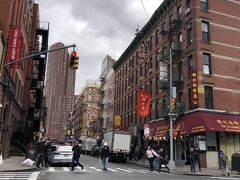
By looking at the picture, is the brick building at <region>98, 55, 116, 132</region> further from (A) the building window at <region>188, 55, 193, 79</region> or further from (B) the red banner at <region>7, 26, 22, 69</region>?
(B) the red banner at <region>7, 26, 22, 69</region>

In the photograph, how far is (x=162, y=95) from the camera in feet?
125

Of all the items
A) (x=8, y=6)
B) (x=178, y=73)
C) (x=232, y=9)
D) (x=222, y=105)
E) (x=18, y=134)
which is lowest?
(x=18, y=134)

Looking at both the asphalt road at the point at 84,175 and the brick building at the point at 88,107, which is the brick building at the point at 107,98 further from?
the asphalt road at the point at 84,175

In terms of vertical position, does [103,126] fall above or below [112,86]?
below

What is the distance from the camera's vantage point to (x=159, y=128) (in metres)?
36.1

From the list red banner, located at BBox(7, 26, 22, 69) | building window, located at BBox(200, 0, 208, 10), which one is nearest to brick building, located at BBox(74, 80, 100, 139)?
building window, located at BBox(200, 0, 208, 10)

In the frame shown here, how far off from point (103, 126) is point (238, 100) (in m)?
46.3

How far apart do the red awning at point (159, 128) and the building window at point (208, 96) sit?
5.40 m

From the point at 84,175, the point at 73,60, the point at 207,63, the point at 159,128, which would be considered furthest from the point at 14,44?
the point at 159,128

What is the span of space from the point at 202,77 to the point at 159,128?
8.52 metres

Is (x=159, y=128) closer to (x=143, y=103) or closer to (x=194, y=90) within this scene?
(x=143, y=103)

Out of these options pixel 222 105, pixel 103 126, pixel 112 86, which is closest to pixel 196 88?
pixel 222 105

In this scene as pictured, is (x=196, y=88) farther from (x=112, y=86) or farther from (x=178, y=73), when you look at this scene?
(x=112, y=86)

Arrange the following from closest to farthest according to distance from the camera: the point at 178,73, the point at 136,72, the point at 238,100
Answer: the point at 238,100 < the point at 178,73 < the point at 136,72
